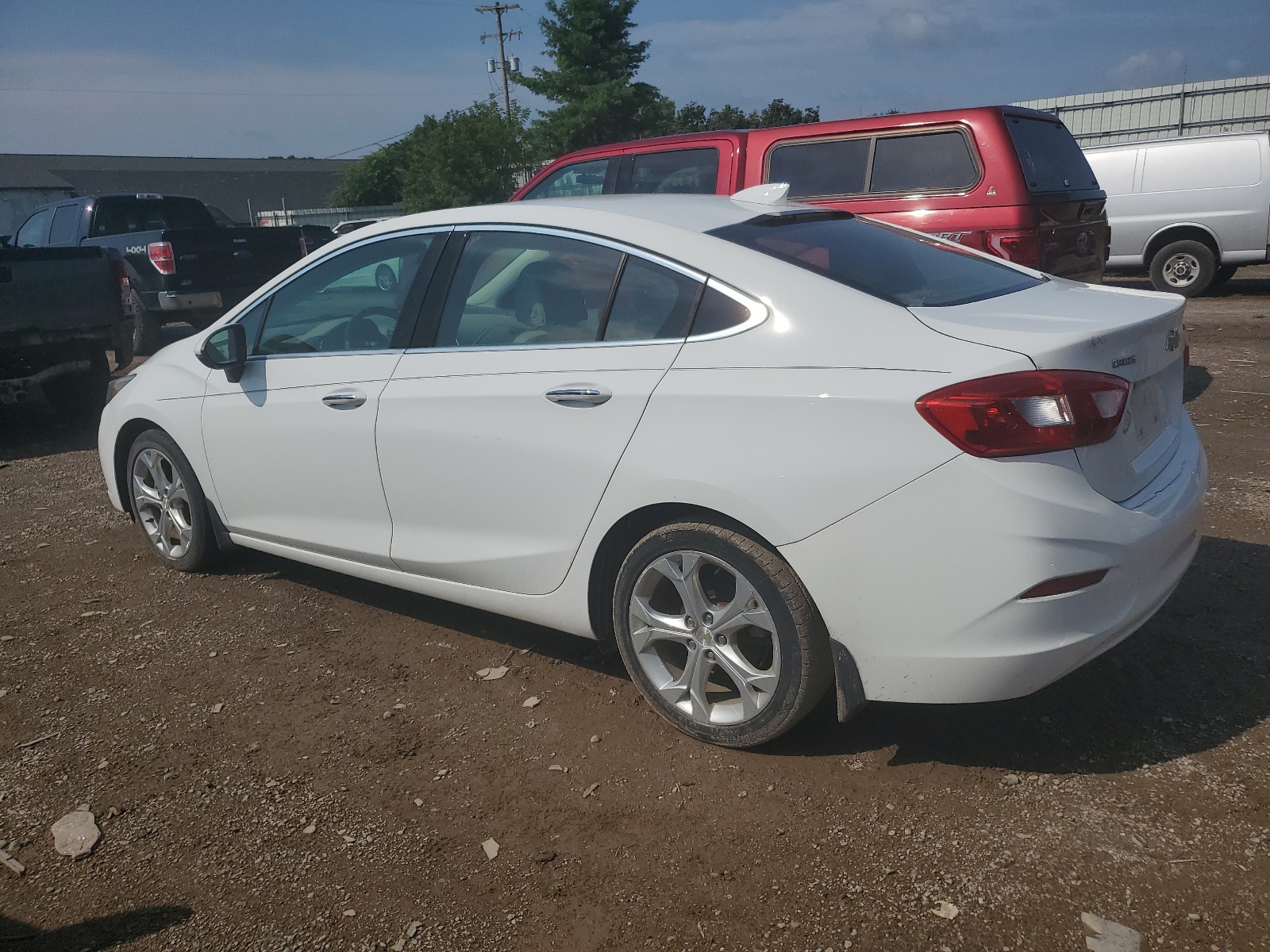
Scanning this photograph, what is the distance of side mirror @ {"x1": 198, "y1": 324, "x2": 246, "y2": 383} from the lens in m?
4.37

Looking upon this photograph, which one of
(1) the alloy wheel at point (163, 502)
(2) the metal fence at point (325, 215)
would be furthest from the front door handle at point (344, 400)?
(2) the metal fence at point (325, 215)

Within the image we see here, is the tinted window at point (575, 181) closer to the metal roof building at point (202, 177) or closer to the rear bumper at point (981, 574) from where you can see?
the rear bumper at point (981, 574)

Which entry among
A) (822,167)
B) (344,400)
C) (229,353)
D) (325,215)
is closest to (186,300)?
(822,167)

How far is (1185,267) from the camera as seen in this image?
44.4ft

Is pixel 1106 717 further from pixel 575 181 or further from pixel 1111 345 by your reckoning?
pixel 575 181

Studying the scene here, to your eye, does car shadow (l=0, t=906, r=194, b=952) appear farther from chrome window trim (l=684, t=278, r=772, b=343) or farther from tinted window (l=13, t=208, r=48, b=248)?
tinted window (l=13, t=208, r=48, b=248)

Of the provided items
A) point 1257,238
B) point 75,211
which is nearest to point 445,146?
point 75,211

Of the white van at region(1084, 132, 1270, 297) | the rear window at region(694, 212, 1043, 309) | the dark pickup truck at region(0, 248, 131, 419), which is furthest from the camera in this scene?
the white van at region(1084, 132, 1270, 297)

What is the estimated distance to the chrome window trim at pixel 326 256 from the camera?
3.96 metres

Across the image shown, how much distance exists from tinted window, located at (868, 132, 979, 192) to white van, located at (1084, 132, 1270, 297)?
745cm

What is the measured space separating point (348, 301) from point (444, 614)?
4.50 feet

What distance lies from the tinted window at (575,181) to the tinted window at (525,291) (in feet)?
16.2

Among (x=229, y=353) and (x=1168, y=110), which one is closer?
(x=229, y=353)

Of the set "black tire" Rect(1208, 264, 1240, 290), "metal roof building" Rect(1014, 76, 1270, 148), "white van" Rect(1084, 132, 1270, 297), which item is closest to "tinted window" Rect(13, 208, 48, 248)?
"white van" Rect(1084, 132, 1270, 297)
